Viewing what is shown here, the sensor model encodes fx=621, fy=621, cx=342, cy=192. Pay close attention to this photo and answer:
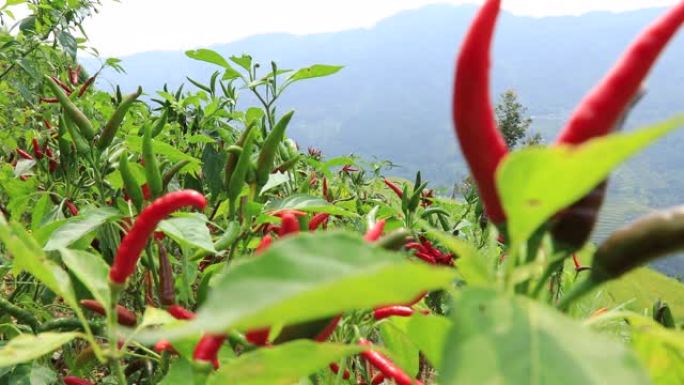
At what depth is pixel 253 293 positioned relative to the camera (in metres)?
0.35

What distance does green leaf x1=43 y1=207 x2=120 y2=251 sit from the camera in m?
1.10

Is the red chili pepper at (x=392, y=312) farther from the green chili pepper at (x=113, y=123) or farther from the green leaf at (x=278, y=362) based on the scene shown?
the green chili pepper at (x=113, y=123)

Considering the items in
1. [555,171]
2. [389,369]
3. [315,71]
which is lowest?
[389,369]

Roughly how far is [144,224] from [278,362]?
1.21 ft

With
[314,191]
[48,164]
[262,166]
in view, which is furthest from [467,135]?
[314,191]

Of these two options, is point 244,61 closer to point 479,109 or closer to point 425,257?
point 425,257

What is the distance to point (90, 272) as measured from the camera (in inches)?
32.0

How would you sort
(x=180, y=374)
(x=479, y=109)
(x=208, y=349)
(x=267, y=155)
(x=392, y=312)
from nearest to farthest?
(x=479, y=109), (x=208, y=349), (x=180, y=374), (x=392, y=312), (x=267, y=155)

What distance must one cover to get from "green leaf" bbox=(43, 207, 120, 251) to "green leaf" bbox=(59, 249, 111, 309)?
280mm

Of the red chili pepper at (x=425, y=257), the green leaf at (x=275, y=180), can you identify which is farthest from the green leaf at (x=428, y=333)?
the red chili pepper at (x=425, y=257)

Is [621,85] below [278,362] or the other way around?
the other way around

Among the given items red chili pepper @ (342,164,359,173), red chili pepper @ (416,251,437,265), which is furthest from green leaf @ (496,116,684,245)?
red chili pepper @ (342,164,359,173)

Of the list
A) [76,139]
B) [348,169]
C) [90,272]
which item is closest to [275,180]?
[76,139]

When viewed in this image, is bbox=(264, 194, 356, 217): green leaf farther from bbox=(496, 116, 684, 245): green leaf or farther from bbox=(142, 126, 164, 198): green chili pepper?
bbox=(496, 116, 684, 245): green leaf
